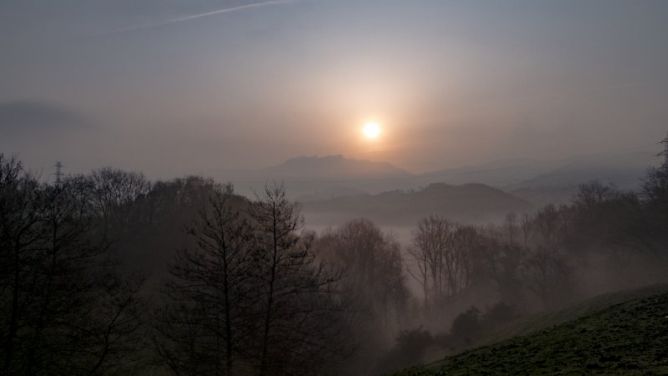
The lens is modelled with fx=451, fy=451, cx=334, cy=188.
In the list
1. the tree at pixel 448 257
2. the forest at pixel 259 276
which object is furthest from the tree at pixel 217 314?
the tree at pixel 448 257

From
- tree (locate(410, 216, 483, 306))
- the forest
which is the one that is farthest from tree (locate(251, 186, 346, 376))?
tree (locate(410, 216, 483, 306))

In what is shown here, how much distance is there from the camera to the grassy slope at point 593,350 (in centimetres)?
1616

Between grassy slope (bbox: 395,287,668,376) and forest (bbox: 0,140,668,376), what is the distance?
7367mm

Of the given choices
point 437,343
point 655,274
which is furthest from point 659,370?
point 655,274

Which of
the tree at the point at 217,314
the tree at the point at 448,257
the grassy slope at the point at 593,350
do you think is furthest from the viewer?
the tree at the point at 448,257

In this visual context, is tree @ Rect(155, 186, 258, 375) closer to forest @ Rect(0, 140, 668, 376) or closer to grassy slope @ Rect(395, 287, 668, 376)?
forest @ Rect(0, 140, 668, 376)

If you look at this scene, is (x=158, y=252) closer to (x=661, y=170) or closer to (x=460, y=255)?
(x=460, y=255)

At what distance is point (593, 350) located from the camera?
19.0 m

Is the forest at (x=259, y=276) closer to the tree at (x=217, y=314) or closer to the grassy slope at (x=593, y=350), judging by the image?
the tree at (x=217, y=314)

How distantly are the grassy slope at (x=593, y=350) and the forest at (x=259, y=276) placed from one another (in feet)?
24.2

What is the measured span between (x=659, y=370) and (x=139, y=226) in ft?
256

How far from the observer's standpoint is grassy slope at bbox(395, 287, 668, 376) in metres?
16.2

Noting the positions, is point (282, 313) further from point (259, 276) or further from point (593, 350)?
point (593, 350)

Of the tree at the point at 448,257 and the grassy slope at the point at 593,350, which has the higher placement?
the tree at the point at 448,257
